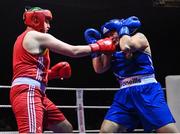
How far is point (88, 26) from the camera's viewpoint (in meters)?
6.70

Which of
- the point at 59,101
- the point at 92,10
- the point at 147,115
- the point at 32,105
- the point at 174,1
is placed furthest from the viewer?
the point at 59,101

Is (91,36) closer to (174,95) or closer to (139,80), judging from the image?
(139,80)

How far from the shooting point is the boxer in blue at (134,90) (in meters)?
2.80

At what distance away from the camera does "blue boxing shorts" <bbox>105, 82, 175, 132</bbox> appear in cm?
279

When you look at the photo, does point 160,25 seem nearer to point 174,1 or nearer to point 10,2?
point 174,1

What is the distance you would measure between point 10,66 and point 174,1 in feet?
8.91

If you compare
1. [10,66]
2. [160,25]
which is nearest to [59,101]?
[10,66]

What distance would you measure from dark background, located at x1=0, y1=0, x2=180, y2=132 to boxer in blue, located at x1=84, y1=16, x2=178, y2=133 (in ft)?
Answer: 9.38

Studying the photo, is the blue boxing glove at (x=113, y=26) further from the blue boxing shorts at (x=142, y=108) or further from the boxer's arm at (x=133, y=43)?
the blue boxing shorts at (x=142, y=108)

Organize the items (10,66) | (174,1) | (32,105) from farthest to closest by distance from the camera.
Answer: (10,66)
(174,1)
(32,105)

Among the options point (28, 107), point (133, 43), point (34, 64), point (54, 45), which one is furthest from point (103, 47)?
point (28, 107)

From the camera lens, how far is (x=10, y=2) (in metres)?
5.84

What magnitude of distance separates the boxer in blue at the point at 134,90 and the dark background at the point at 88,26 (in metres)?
2.86

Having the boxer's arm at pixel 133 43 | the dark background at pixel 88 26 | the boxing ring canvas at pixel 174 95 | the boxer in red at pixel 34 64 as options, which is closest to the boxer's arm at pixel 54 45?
the boxer in red at pixel 34 64
